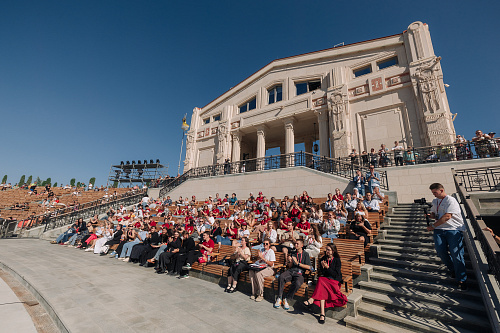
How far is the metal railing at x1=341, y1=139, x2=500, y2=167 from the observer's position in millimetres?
9506

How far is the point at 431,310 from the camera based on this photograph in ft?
11.7

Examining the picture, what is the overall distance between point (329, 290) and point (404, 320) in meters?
1.15

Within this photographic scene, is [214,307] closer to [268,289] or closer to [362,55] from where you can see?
[268,289]

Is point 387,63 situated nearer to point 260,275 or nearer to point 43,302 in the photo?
point 260,275

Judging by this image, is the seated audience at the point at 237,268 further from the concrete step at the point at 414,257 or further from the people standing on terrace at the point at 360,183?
the people standing on terrace at the point at 360,183

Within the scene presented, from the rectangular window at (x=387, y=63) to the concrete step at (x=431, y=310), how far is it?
1792 cm

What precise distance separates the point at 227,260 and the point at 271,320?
9.70 ft

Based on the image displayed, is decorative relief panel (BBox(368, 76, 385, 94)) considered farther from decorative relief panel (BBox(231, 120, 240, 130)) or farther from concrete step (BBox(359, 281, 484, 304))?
concrete step (BBox(359, 281, 484, 304))

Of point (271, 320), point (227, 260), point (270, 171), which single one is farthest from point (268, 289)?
point (270, 171)

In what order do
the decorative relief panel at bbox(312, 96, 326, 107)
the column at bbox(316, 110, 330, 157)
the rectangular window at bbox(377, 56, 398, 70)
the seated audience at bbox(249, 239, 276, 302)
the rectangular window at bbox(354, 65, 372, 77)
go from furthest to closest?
the decorative relief panel at bbox(312, 96, 326, 107), the rectangular window at bbox(354, 65, 372, 77), the column at bbox(316, 110, 330, 157), the rectangular window at bbox(377, 56, 398, 70), the seated audience at bbox(249, 239, 276, 302)

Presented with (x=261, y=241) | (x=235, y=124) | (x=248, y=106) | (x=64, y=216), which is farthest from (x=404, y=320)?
(x=248, y=106)

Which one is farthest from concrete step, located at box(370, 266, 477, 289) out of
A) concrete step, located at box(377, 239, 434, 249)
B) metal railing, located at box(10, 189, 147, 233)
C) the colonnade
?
metal railing, located at box(10, 189, 147, 233)

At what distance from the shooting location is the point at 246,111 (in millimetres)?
23141

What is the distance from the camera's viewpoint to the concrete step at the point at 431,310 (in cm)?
319
